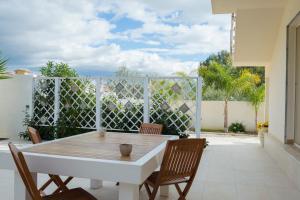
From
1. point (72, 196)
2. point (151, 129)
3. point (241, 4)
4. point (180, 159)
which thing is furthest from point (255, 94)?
point (72, 196)

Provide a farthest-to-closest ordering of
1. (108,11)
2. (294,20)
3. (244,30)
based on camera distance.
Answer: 1. (108,11)
2. (244,30)
3. (294,20)

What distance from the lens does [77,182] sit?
4.20m

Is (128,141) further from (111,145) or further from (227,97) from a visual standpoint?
(227,97)

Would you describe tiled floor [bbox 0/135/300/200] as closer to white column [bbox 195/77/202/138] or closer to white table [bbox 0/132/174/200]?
white column [bbox 195/77/202/138]

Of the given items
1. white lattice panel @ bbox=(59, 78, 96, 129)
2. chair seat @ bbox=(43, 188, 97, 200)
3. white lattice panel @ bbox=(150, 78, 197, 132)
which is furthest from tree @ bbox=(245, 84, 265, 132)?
chair seat @ bbox=(43, 188, 97, 200)

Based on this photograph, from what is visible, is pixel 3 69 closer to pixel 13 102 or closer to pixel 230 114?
pixel 13 102

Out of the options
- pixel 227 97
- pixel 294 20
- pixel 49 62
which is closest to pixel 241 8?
pixel 294 20

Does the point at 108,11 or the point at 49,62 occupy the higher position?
the point at 108,11

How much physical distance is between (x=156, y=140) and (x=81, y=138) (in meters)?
0.90

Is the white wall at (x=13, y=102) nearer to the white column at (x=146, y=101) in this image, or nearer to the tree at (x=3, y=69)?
the tree at (x=3, y=69)

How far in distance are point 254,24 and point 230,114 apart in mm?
6357

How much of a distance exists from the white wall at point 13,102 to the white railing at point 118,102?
0.23 metres

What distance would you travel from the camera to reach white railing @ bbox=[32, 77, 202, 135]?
7.00 meters

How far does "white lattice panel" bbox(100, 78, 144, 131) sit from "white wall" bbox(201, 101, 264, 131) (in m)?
6.09
